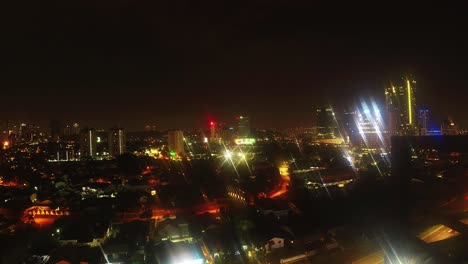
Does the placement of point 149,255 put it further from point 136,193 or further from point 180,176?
point 180,176

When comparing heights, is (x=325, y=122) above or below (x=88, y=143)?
above

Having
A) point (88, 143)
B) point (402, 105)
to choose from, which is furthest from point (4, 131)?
point (402, 105)

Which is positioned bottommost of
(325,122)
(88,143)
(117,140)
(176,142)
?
(176,142)

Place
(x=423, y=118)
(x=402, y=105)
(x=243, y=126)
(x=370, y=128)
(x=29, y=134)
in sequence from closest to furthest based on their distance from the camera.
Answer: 1. (x=423, y=118)
2. (x=402, y=105)
3. (x=370, y=128)
4. (x=243, y=126)
5. (x=29, y=134)

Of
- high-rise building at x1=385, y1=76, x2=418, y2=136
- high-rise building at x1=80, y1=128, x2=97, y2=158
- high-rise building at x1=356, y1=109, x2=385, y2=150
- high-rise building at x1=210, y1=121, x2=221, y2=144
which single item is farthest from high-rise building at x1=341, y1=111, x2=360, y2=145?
high-rise building at x1=80, y1=128, x2=97, y2=158

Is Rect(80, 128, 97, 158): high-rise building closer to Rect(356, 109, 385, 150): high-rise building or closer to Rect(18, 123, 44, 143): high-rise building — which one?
Rect(18, 123, 44, 143): high-rise building

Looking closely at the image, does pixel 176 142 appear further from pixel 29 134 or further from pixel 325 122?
pixel 29 134

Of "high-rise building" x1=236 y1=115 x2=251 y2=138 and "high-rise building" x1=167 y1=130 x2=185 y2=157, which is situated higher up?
"high-rise building" x1=236 y1=115 x2=251 y2=138

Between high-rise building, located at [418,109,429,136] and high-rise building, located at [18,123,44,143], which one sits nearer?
high-rise building, located at [418,109,429,136]
